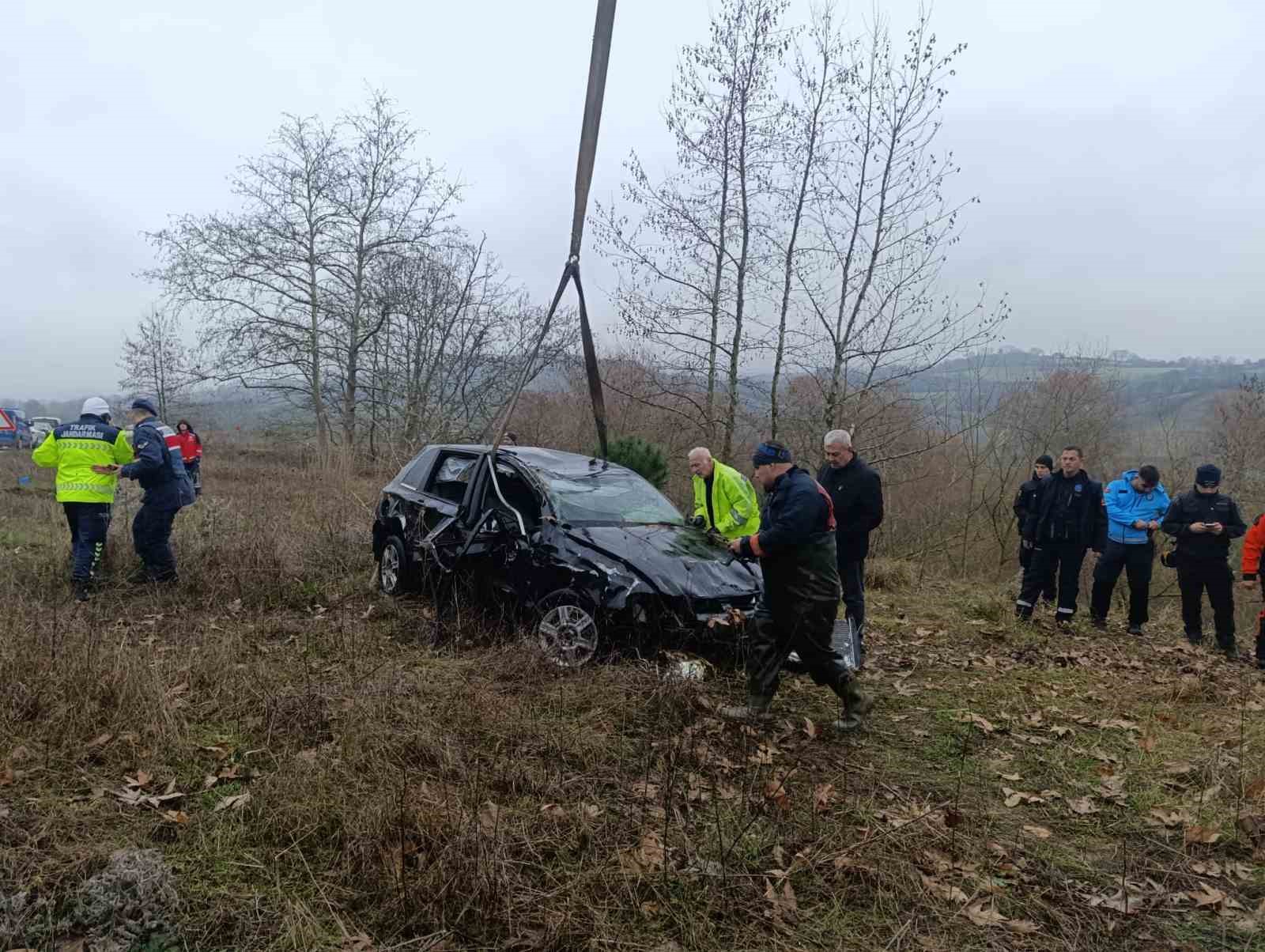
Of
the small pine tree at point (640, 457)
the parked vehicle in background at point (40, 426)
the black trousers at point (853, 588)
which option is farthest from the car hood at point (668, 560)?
the parked vehicle in background at point (40, 426)

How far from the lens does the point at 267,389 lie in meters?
28.0

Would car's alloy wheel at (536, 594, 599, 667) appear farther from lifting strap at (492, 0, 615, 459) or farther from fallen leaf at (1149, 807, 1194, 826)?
fallen leaf at (1149, 807, 1194, 826)

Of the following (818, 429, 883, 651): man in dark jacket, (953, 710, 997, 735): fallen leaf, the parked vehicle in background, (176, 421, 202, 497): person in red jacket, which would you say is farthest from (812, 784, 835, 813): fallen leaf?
the parked vehicle in background

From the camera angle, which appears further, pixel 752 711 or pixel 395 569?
pixel 395 569

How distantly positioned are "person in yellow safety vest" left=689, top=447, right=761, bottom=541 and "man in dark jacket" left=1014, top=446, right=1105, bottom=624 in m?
3.43

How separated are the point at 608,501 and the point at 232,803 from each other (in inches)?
140

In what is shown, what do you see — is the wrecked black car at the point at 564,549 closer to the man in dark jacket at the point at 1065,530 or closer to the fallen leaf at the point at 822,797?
the fallen leaf at the point at 822,797

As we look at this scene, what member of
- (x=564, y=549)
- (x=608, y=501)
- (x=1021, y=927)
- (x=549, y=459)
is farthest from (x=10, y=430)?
(x=1021, y=927)

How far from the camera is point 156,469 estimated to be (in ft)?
24.4

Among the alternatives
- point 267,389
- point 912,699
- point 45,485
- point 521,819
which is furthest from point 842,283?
point 267,389

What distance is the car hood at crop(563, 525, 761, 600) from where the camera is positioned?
5.38 metres

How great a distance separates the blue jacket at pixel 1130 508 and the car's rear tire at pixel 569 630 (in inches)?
224

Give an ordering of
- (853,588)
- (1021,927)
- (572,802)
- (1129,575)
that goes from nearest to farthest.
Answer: (1021,927)
(572,802)
(853,588)
(1129,575)

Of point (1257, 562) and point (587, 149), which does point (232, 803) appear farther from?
point (1257, 562)
